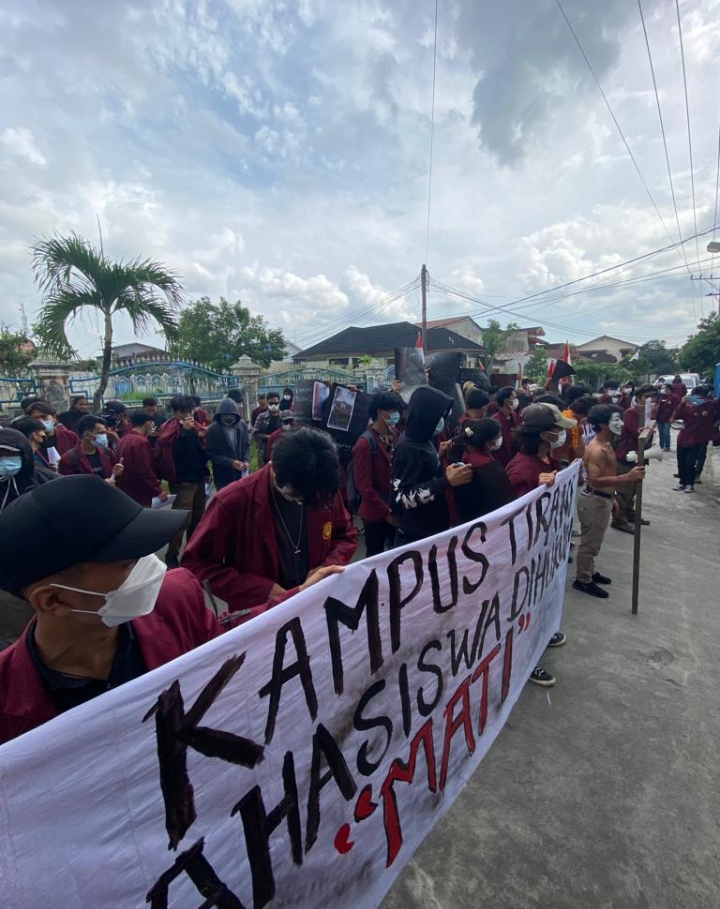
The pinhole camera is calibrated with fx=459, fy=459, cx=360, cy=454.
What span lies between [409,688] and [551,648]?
219cm

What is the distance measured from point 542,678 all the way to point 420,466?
5.22 feet

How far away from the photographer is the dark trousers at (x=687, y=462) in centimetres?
802

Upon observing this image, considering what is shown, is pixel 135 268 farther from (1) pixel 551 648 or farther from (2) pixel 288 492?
(1) pixel 551 648

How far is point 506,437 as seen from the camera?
203 inches

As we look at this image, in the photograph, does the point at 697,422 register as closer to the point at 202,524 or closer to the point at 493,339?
the point at 202,524

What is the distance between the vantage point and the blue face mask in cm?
292

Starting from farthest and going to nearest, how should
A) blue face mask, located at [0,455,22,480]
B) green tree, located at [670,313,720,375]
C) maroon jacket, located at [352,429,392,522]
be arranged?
green tree, located at [670,313,720,375], maroon jacket, located at [352,429,392,522], blue face mask, located at [0,455,22,480]

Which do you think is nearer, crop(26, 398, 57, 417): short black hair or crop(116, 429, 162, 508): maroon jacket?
crop(26, 398, 57, 417): short black hair

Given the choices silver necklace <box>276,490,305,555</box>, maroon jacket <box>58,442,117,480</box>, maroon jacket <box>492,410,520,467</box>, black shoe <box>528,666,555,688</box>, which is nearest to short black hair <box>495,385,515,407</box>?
maroon jacket <box>492,410,520,467</box>

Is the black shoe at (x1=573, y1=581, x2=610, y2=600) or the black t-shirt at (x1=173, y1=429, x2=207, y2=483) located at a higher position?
the black t-shirt at (x1=173, y1=429, x2=207, y2=483)

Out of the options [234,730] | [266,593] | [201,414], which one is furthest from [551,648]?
[201,414]

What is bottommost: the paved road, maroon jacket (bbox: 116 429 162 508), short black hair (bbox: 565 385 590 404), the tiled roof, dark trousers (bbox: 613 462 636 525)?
the paved road

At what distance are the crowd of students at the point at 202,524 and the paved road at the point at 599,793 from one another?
371mm

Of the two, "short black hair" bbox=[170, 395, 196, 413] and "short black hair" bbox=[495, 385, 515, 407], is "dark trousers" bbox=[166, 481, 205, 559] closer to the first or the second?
"short black hair" bbox=[170, 395, 196, 413]
